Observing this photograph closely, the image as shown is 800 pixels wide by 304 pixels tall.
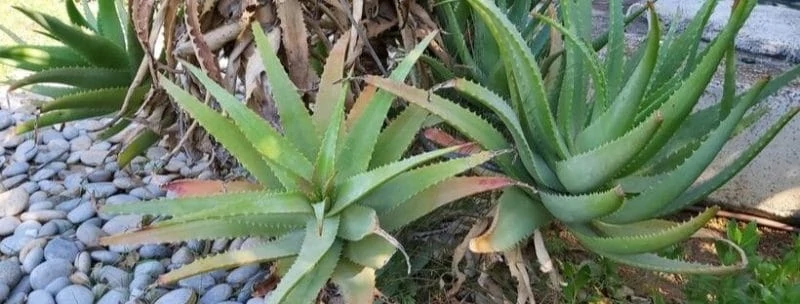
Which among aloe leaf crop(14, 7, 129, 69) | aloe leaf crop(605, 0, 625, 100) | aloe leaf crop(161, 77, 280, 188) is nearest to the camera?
aloe leaf crop(161, 77, 280, 188)

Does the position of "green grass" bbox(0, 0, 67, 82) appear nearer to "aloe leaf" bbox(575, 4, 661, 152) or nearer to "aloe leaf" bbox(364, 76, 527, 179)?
"aloe leaf" bbox(364, 76, 527, 179)

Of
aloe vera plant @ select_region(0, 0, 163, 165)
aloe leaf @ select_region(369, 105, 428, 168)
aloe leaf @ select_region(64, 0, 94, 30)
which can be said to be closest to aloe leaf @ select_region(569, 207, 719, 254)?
aloe leaf @ select_region(369, 105, 428, 168)

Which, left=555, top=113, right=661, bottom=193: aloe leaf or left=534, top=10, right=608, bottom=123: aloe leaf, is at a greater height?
left=534, top=10, right=608, bottom=123: aloe leaf

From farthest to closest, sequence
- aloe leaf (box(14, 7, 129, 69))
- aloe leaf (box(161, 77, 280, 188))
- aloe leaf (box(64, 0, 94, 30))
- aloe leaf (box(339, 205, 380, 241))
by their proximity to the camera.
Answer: aloe leaf (box(64, 0, 94, 30))
aloe leaf (box(14, 7, 129, 69))
aloe leaf (box(161, 77, 280, 188))
aloe leaf (box(339, 205, 380, 241))

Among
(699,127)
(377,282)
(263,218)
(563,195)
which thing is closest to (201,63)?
(263,218)

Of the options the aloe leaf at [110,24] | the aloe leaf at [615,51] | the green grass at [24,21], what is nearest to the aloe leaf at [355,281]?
the aloe leaf at [615,51]

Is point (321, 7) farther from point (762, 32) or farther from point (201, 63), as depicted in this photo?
point (762, 32)

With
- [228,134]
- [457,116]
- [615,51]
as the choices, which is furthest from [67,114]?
[615,51]
